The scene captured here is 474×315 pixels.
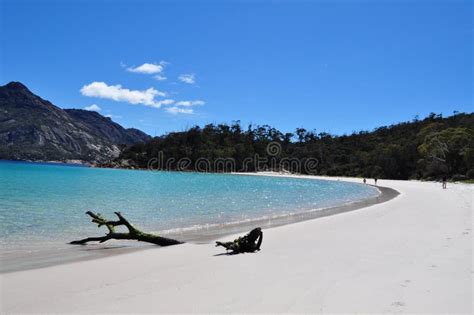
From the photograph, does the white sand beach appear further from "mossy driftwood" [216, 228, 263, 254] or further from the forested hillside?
the forested hillside

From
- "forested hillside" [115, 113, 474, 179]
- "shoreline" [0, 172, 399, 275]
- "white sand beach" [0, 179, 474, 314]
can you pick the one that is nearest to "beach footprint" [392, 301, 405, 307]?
"white sand beach" [0, 179, 474, 314]

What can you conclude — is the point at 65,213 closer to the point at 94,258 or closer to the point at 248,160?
the point at 94,258

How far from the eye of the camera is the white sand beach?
527cm

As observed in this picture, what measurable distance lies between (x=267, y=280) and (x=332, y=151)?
130 meters

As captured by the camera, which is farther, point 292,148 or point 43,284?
point 292,148

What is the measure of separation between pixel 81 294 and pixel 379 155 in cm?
9878

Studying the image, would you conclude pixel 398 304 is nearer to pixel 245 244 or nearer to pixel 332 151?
pixel 245 244

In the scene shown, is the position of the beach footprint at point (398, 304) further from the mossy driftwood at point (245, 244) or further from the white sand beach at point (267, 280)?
the mossy driftwood at point (245, 244)

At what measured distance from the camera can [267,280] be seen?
21.6ft

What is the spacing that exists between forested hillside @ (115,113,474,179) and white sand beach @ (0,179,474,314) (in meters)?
67.1

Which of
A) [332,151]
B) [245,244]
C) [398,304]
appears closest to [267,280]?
[398,304]

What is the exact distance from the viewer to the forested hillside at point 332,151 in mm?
74375

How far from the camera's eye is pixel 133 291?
19.6 feet

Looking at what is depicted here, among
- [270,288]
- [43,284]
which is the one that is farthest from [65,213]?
[270,288]
